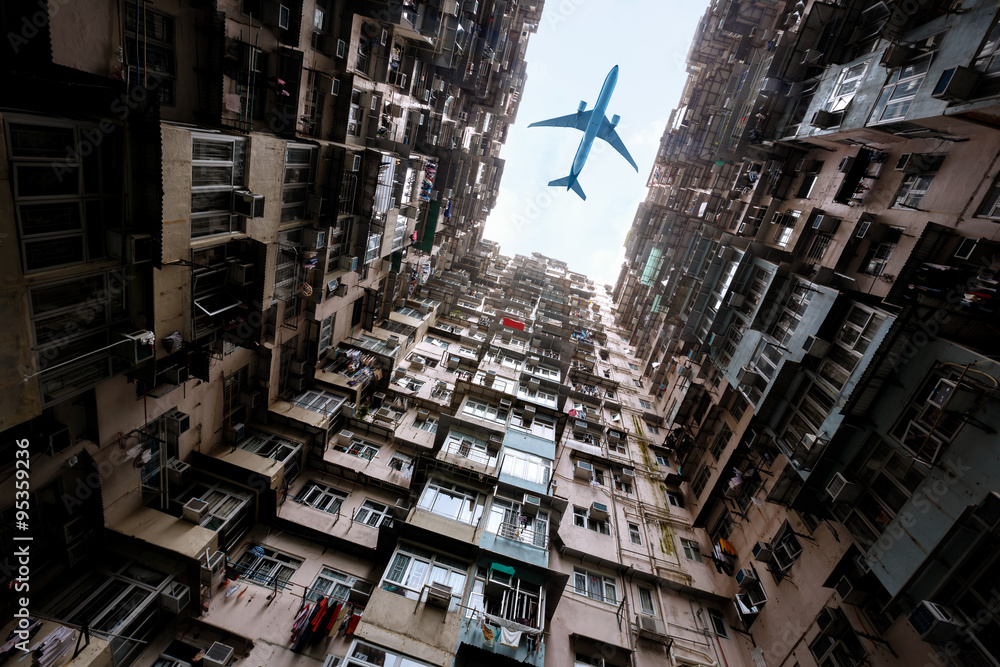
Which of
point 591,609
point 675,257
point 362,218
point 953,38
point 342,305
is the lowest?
point 591,609

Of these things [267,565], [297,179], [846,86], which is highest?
[846,86]

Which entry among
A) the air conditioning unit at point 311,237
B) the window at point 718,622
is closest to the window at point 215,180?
the air conditioning unit at point 311,237

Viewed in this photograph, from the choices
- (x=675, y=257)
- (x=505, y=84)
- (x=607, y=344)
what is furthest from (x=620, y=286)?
(x=505, y=84)

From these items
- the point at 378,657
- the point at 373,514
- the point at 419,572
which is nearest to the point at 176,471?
the point at 373,514

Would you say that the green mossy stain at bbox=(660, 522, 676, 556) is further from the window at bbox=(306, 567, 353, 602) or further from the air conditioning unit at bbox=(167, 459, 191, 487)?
the air conditioning unit at bbox=(167, 459, 191, 487)

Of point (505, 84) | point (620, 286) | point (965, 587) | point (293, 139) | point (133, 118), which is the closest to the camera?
point (133, 118)

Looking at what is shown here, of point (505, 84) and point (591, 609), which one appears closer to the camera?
point (591, 609)

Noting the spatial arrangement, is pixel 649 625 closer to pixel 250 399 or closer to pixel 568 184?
pixel 250 399

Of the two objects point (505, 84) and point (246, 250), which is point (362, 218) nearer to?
point (246, 250)
